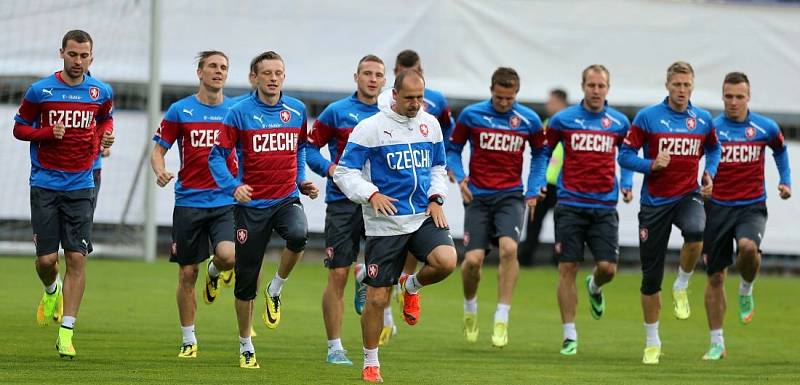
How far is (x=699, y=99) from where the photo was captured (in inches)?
899

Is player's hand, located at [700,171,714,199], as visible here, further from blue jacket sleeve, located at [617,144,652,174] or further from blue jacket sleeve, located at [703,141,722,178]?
blue jacket sleeve, located at [617,144,652,174]

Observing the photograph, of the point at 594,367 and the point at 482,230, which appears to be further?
the point at 482,230

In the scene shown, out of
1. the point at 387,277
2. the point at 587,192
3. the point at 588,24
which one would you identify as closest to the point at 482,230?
the point at 587,192

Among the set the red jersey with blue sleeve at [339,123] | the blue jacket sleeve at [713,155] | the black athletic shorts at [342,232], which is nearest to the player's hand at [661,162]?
the blue jacket sleeve at [713,155]

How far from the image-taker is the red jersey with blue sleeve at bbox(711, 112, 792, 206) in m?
13.5

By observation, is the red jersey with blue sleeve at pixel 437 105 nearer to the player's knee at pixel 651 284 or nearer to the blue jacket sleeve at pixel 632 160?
the blue jacket sleeve at pixel 632 160

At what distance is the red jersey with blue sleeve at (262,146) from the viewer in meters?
10.9

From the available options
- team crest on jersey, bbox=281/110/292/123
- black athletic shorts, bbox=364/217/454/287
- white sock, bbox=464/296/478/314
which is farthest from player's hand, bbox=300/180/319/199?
white sock, bbox=464/296/478/314

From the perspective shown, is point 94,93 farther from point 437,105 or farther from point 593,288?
point 593,288

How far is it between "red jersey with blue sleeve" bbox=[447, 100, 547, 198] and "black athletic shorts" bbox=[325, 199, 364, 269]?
76.3 inches

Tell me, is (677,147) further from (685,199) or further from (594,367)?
(594,367)

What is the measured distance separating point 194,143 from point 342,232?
1366 millimetres

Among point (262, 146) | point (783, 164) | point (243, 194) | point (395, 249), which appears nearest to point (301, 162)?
point (262, 146)

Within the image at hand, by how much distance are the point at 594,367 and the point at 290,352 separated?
2.46 meters
